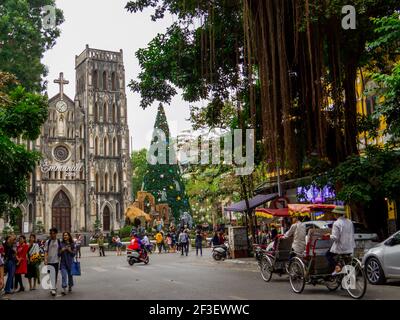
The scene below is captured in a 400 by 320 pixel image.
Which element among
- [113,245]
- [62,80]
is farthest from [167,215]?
[62,80]

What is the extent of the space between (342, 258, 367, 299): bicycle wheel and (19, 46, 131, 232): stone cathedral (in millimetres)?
49456

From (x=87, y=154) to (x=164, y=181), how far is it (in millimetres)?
10052

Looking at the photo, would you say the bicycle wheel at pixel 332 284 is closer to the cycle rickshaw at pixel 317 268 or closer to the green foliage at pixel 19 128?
the cycle rickshaw at pixel 317 268

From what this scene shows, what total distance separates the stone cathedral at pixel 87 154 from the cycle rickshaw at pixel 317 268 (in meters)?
48.2

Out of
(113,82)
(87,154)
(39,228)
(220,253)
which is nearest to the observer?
(220,253)

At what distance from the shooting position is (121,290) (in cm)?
1149

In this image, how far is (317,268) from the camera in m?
9.85

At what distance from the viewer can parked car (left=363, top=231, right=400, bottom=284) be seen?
1070 cm

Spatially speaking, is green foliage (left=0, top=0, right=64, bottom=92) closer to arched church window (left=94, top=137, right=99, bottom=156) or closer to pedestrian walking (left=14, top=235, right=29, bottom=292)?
pedestrian walking (left=14, top=235, right=29, bottom=292)

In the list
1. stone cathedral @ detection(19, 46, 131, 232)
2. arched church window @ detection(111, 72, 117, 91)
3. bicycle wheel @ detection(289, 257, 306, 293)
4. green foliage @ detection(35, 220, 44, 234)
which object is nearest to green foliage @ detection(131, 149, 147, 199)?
stone cathedral @ detection(19, 46, 131, 232)

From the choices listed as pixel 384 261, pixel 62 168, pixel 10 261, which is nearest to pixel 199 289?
pixel 384 261

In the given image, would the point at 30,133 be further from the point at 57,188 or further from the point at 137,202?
the point at 57,188

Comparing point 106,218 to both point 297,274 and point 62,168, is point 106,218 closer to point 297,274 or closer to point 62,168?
point 62,168

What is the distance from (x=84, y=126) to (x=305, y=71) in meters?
50.4
